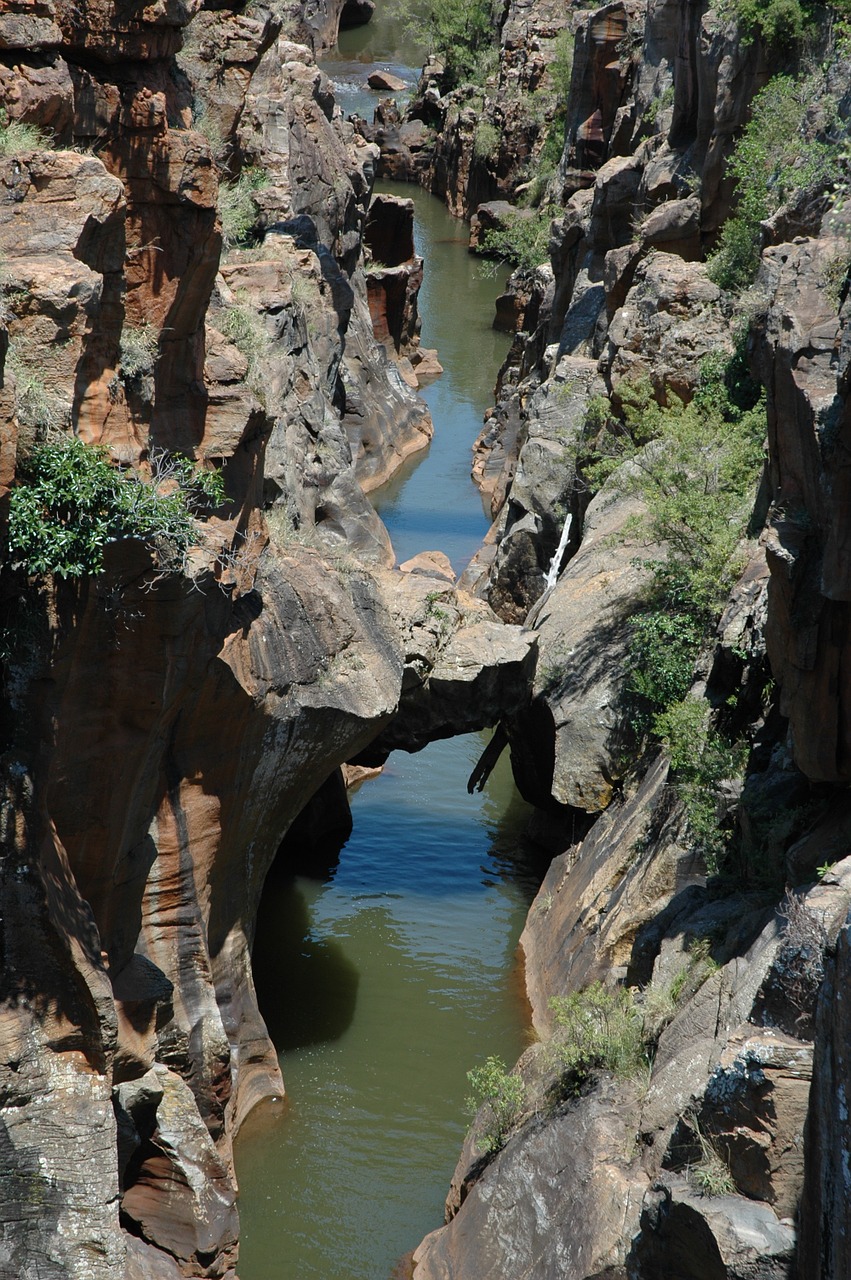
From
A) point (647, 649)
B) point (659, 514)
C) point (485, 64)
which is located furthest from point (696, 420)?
point (485, 64)

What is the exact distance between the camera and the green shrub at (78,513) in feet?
35.1

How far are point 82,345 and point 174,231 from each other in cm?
267

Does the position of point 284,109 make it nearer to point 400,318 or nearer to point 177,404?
point 400,318

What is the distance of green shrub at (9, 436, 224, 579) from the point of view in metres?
10.7

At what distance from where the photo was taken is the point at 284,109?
100 ft

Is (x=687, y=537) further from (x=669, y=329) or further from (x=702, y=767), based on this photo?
(x=669, y=329)

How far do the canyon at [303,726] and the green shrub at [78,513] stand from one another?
37mm

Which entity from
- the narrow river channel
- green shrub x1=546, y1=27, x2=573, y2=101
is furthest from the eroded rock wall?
green shrub x1=546, y1=27, x2=573, y2=101

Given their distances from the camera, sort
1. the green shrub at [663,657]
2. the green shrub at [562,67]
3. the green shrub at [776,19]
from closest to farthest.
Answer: the green shrub at [663,657] → the green shrub at [776,19] → the green shrub at [562,67]

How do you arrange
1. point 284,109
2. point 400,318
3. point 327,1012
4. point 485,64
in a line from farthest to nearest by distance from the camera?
point 485,64, point 400,318, point 284,109, point 327,1012

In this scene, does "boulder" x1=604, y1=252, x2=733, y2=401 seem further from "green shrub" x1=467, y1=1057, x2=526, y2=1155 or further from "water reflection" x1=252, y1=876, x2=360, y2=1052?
"green shrub" x1=467, y1=1057, x2=526, y2=1155

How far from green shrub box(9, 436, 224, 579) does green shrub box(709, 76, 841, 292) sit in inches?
589

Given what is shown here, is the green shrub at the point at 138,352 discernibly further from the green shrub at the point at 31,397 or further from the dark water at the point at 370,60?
the dark water at the point at 370,60

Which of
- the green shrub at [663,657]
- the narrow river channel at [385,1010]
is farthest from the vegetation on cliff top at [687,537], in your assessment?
the narrow river channel at [385,1010]
